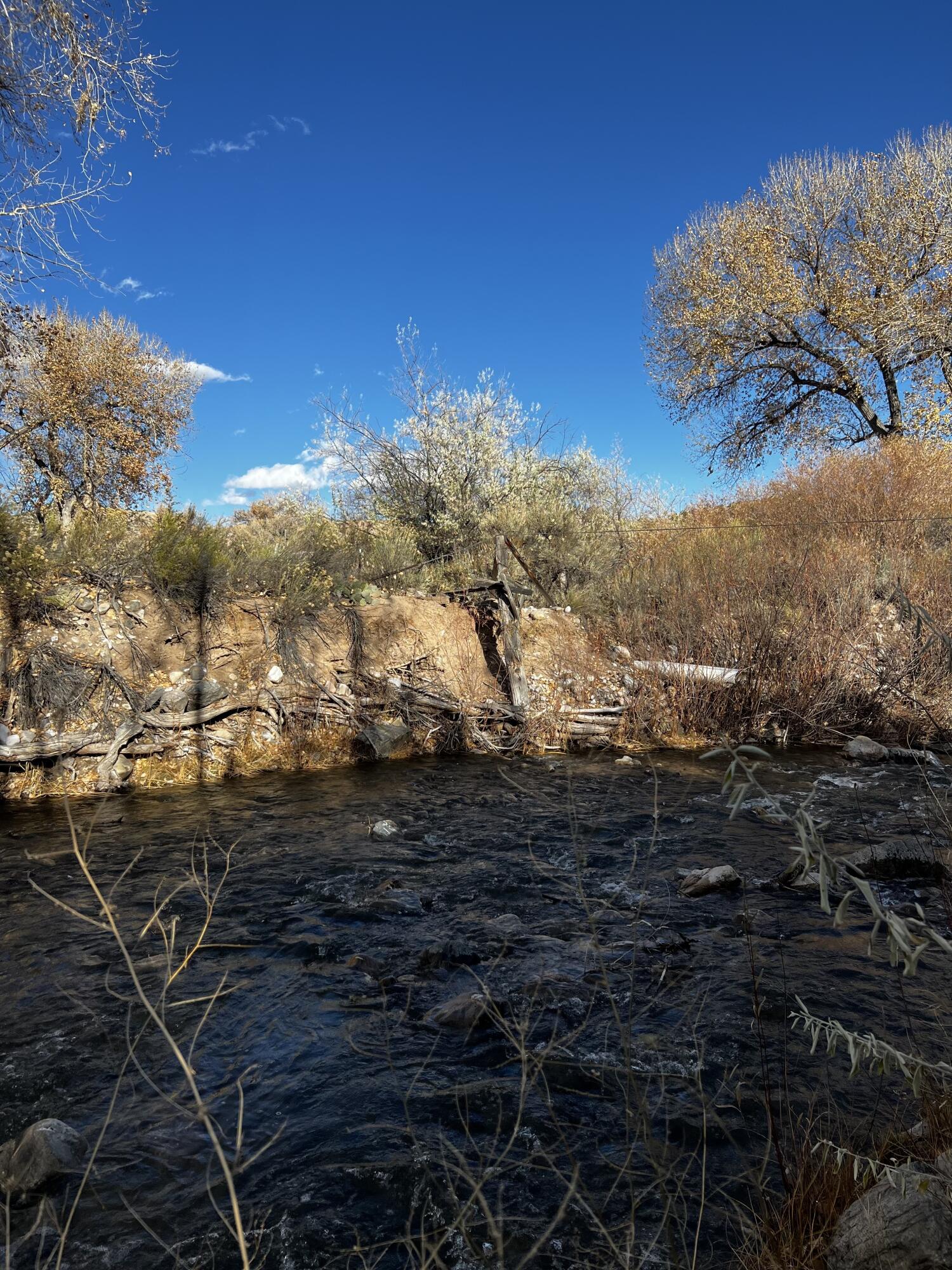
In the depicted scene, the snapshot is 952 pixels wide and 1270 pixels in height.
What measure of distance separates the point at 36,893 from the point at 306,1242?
395 cm

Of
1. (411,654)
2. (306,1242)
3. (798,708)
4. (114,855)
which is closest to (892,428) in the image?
(798,708)

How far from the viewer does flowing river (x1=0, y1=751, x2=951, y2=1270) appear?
2465mm

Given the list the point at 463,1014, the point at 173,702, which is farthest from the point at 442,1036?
the point at 173,702

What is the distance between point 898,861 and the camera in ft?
17.5

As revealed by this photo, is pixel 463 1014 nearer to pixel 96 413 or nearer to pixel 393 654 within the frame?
pixel 393 654

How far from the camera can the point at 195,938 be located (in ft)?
15.6

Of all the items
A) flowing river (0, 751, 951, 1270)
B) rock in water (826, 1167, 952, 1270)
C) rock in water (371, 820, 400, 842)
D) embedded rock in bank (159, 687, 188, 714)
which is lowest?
A: flowing river (0, 751, 951, 1270)

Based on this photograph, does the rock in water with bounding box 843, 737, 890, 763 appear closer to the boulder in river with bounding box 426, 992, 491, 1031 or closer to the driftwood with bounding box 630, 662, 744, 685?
the driftwood with bounding box 630, 662, 744, 685

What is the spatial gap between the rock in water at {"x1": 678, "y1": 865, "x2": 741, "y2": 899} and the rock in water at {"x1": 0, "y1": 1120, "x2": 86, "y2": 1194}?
3.79 metres

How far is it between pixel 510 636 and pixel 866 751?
4978mm

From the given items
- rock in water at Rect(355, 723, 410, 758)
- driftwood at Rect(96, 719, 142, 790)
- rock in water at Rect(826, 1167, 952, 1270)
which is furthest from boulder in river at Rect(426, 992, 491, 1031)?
rock in water at Rect(355, 723, 410, 758)

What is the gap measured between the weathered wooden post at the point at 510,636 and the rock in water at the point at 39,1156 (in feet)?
27.7

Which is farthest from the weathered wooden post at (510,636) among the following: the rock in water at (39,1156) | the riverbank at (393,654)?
the rock in water at (39,1156)

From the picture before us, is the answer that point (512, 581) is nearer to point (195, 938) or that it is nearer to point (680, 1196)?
point (195, 938)
